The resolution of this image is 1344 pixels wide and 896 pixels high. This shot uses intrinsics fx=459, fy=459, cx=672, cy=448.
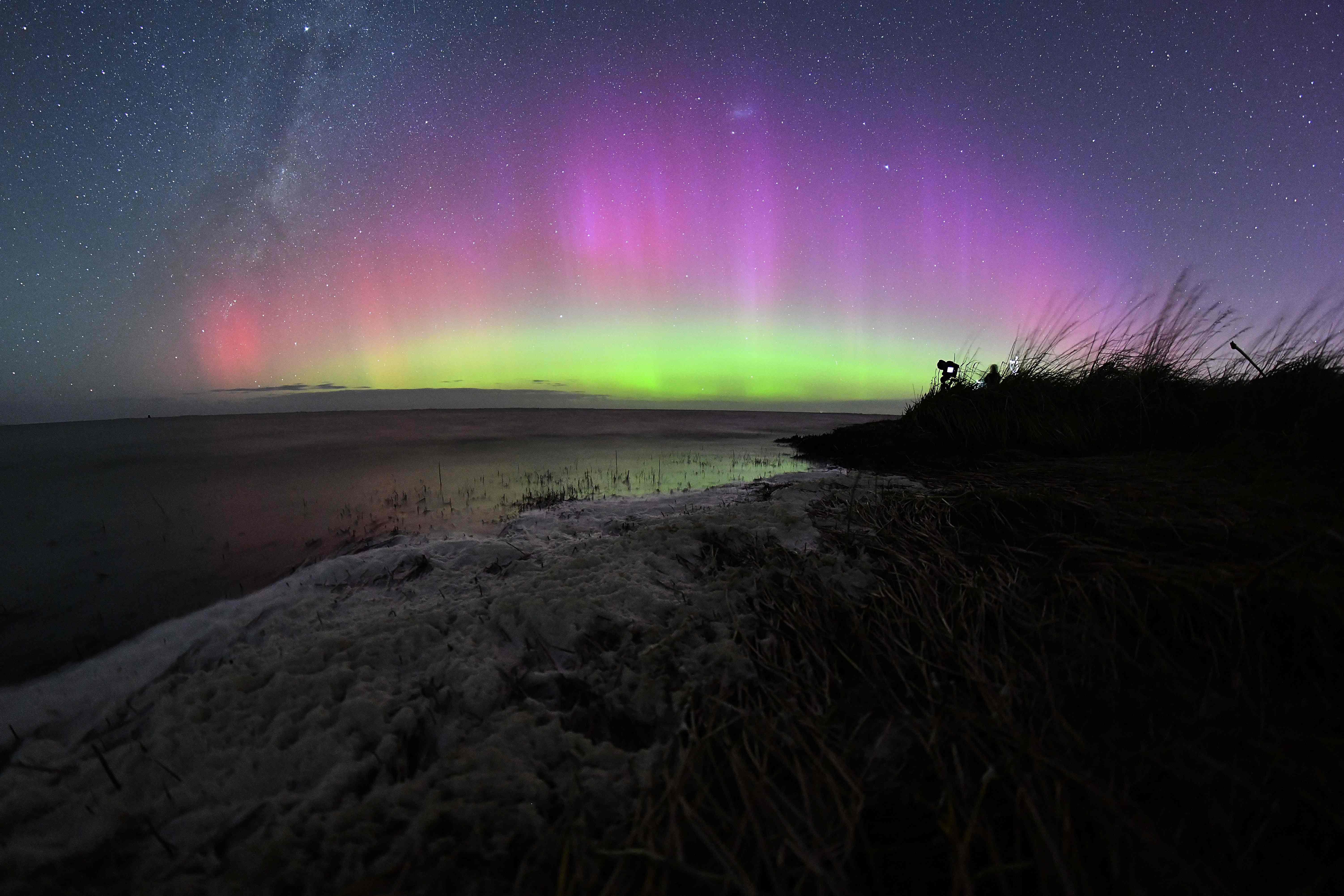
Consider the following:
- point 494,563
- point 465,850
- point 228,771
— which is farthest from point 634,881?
point 494,563

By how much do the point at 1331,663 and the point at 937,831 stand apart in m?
1.48

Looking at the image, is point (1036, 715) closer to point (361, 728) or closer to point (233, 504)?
point (361, 728)

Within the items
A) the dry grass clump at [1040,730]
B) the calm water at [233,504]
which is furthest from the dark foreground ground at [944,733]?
the calm water at [233,504]

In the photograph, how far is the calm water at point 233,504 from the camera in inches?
172

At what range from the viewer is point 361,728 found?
172cm

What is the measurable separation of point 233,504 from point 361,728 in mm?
10682

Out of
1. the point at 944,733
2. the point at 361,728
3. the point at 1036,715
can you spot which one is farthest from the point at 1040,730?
the point at 361,728

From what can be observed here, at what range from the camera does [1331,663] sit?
145 cm

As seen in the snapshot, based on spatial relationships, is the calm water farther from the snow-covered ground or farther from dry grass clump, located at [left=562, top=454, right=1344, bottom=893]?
dry grass clump, located at [left=562, top=454, right=1344, bottom=893]

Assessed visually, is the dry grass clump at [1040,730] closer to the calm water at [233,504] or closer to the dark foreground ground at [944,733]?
the dark foreground ground at [944,733]

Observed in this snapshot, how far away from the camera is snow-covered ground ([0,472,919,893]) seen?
1.28 metres

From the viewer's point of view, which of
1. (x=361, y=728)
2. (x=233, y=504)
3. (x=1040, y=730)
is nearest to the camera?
(x=1040, y=730)

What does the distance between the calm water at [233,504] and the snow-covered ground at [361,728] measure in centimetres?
165

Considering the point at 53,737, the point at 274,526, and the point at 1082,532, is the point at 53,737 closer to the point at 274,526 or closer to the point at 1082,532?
the point at 1082,532
